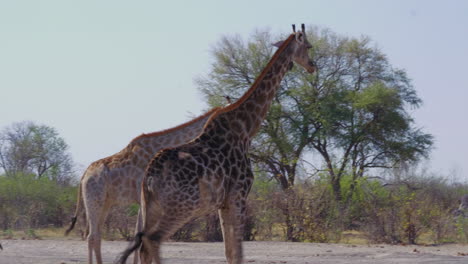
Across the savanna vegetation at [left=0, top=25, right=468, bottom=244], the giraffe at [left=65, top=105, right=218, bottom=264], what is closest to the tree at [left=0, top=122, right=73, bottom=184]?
the savanna vegetation at [left=0, top=25, right=468, bottom=244]

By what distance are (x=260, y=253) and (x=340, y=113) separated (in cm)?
1086

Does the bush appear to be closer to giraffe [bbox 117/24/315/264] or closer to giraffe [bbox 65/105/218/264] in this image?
giraffe [bbox 65/105/218/264]

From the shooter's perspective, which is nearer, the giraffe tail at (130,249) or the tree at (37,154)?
the giraffe tail at (130,249)

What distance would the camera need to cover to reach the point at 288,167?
23.7 m

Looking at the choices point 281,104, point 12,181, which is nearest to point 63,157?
point 12,181

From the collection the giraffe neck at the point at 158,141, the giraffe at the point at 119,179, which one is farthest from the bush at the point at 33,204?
the giraffe neck at the point at 158,141

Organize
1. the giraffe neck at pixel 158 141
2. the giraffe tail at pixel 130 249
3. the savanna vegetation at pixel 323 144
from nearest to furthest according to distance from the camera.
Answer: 1. the giraffe tail at pixel 130 249
2. the giraffe neck at pixel 158 141
3. the savanna vegetation at pixel 323 144

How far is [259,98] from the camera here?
844 cm

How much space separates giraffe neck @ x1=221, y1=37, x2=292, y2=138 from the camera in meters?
8.16

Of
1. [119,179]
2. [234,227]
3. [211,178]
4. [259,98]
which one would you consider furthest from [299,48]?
[119,179]

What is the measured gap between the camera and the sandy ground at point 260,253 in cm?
1229

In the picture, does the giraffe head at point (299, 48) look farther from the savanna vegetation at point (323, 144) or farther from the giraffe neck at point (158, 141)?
the savanna vegetation at point (323, 144)

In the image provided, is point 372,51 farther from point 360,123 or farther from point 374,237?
point 374,237

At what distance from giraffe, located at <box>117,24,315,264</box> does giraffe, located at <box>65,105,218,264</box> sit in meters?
2.51
